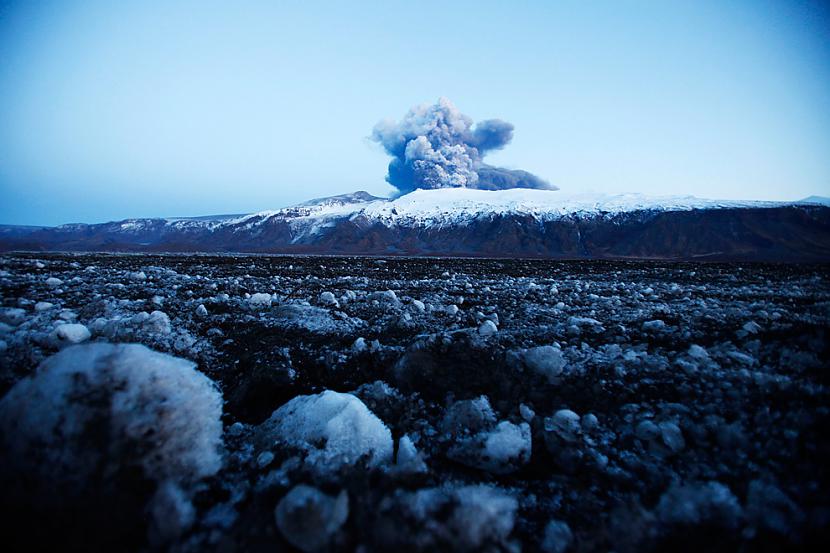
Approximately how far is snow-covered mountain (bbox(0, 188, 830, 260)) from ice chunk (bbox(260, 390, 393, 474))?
53.6 m

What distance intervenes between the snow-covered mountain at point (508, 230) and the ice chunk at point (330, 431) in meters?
53.6

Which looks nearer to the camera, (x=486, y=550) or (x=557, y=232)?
(x=486, y=550)

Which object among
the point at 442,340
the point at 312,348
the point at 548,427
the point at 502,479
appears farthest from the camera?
the point at 312,348

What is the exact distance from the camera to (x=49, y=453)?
1.22m

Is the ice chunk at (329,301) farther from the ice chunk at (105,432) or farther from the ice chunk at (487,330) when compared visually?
the ice chunk at (105,432)

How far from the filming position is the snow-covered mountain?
157ft

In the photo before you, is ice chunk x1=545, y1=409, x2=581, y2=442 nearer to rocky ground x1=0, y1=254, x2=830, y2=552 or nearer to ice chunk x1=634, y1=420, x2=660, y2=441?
rocky ground x1=0, y1=254, x2=830, y2=552

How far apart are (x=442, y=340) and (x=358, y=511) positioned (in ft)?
4.52

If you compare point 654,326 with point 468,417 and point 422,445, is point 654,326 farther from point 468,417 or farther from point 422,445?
point 422,445

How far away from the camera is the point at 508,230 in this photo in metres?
63.2

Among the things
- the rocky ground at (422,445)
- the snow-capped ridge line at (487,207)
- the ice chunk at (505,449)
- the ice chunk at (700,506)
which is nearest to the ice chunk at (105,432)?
the rocky ground at (422,445)

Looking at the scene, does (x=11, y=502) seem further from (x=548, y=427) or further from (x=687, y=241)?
(x=687, y=241)

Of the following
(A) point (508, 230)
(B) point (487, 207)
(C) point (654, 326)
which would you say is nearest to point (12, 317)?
(C) point (654, 326)

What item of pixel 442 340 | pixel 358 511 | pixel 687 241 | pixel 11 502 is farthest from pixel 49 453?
pixel 687 241
